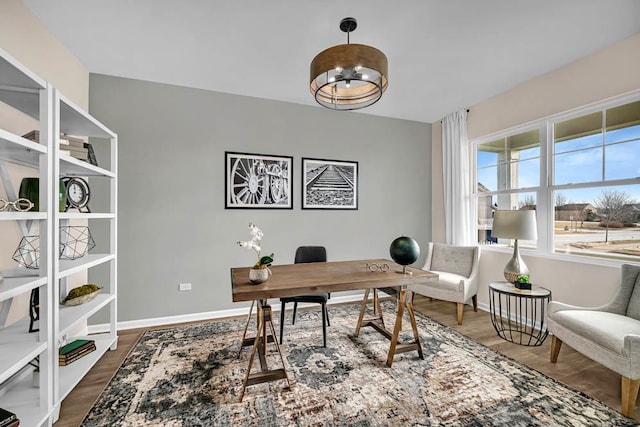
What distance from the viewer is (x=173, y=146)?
3.17 metres

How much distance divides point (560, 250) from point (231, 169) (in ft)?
12.4

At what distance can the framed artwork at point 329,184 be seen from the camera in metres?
3.75

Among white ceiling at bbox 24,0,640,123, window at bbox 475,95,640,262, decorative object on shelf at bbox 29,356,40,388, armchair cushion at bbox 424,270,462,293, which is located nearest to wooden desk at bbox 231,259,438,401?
armchair cushion at bbox 424,270,462,293

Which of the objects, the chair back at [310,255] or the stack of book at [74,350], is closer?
the stack of book at [74,350]

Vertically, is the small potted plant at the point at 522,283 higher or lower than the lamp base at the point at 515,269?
lower

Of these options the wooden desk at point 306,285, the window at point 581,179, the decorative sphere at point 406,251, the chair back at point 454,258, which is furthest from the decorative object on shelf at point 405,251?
the window at point 581,179

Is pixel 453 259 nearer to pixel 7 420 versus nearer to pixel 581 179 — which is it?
pixel 581 179

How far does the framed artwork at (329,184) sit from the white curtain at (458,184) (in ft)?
4.60

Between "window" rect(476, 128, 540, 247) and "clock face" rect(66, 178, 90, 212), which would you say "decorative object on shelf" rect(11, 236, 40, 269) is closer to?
"clock face" rect(66, 178, 90, 212)

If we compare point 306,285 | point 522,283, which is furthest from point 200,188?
point 522,283

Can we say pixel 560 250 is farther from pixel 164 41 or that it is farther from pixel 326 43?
pixel 164 41

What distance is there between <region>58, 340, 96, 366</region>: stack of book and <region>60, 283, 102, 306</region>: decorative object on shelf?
0.31 meters

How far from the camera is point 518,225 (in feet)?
9.16

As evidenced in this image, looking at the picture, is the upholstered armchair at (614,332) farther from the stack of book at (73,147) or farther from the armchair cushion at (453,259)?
the stack of book at (73,147)
